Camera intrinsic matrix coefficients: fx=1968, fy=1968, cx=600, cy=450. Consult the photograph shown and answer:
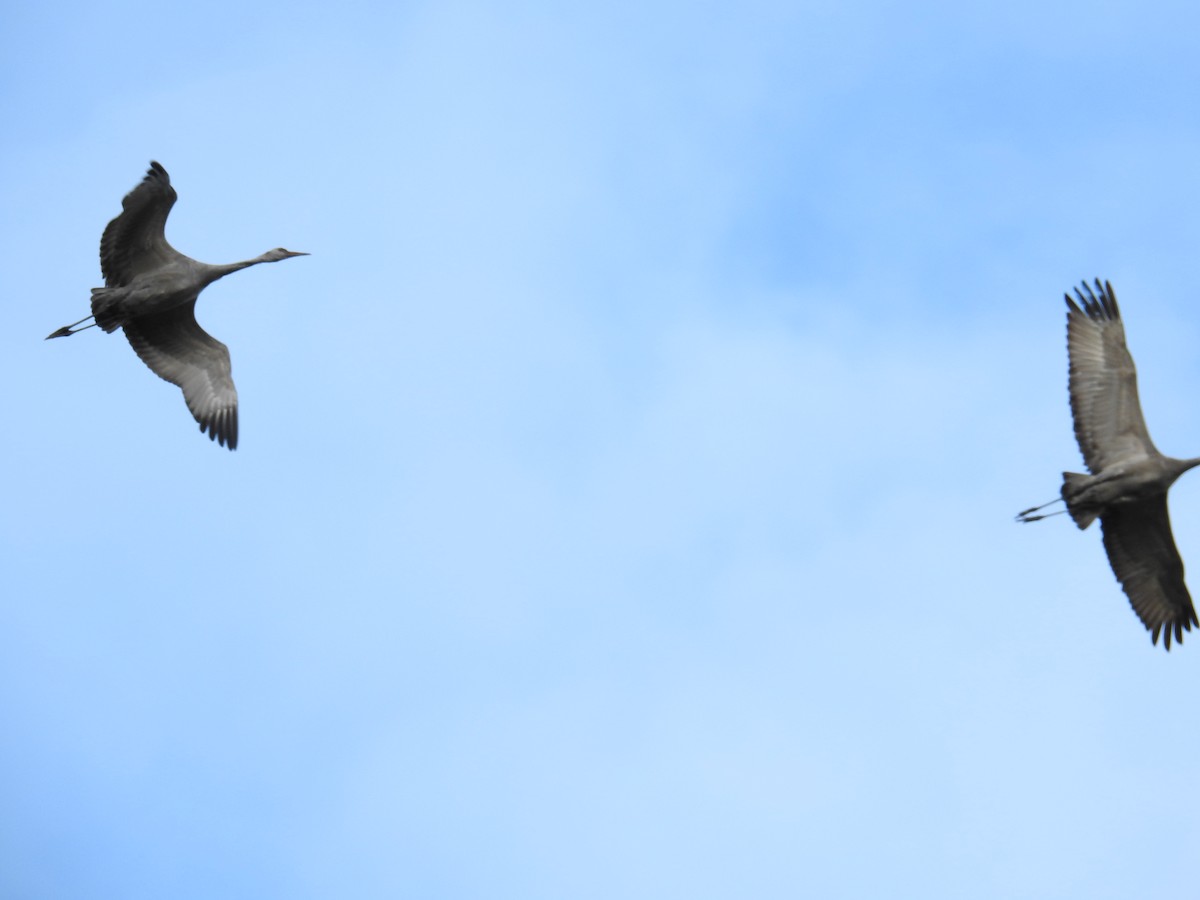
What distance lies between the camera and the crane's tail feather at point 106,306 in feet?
96.9

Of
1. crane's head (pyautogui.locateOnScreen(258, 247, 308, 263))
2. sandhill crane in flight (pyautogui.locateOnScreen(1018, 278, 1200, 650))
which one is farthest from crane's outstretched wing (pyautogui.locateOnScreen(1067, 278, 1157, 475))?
crane's head (pyautogui.locateOnScreen(258, 247, 308, 263))

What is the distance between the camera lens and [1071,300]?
2914 cm

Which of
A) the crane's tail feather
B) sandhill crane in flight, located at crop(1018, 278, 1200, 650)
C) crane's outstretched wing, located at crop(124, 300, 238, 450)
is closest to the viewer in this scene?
sandhill crane in flight, located at crop(1018, 278, 1200, 650)

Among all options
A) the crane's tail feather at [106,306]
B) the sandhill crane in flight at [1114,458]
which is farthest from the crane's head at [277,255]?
the sandhill crane in flight at [1114,458]

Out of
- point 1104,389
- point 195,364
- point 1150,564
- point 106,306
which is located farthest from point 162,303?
point 1150,564

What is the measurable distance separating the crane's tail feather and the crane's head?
2.63 metres

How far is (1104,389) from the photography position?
94.1ft

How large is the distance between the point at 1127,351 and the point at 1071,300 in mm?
1174

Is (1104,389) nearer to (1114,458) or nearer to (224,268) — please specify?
(1114,458)

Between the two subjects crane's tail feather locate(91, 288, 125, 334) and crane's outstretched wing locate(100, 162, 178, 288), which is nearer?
crane's outstretched wing locate(100, 162, 178, 288)

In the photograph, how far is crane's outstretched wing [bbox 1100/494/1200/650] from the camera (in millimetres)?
Result: 29062

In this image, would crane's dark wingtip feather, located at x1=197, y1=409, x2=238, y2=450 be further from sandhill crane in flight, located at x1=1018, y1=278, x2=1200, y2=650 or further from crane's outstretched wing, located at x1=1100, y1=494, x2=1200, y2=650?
crane's outstretched wing, located at x1=1100, y1=494, x2=1200, y2=650

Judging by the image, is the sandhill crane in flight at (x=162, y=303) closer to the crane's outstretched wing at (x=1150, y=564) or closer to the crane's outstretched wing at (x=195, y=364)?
the crane's outstretched wing at (x=195, y=364)

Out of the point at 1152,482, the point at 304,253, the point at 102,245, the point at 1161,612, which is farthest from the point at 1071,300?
the point at 102,245
